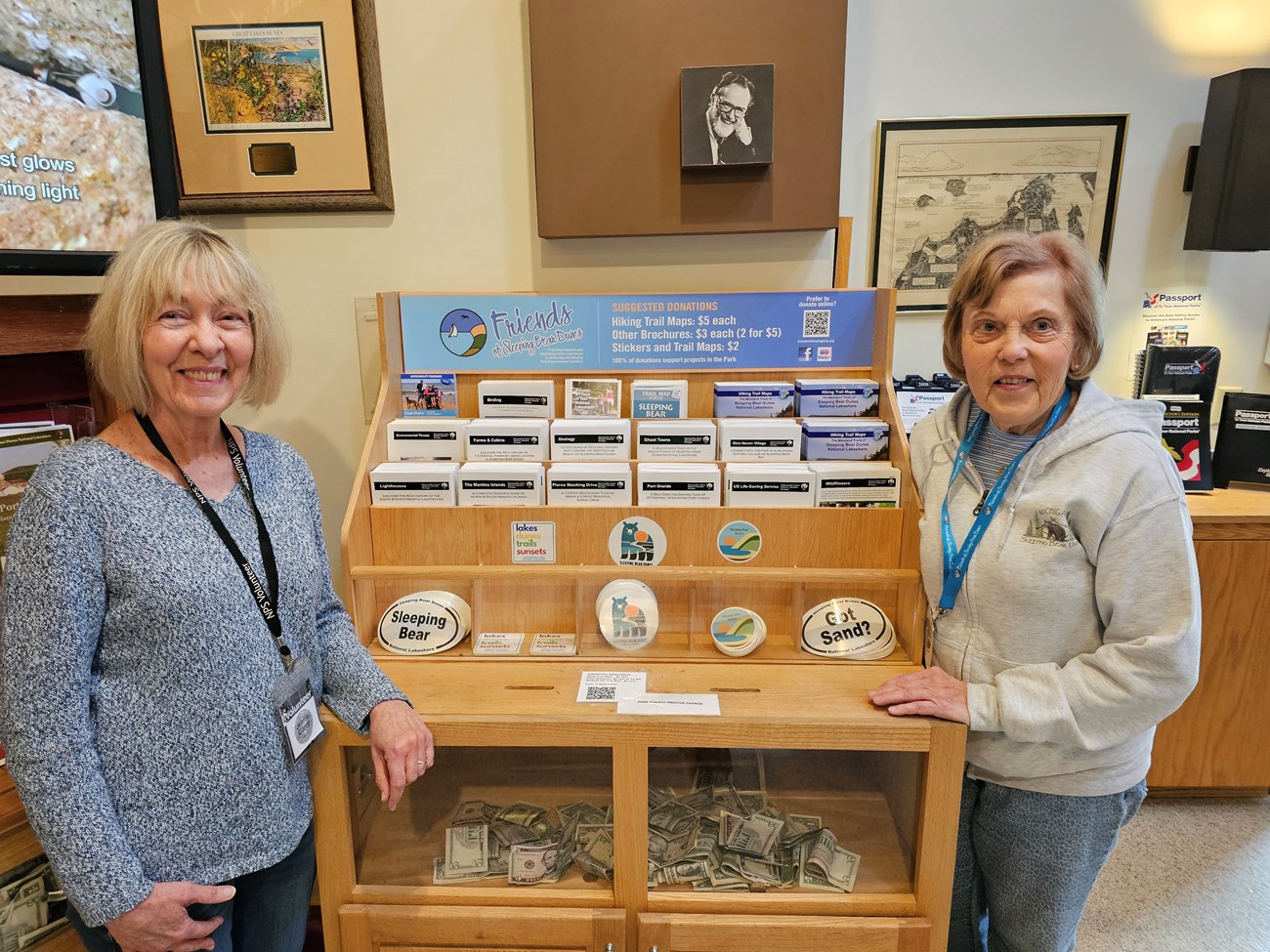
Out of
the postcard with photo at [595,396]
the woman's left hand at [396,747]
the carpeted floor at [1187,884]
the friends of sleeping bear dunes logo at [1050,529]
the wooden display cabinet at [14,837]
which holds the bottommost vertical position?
the carpeted floor at [1187,884]

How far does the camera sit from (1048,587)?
48.1 inches

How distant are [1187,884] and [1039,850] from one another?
1.30 metres

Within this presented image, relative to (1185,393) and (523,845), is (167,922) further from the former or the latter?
(1185,393)

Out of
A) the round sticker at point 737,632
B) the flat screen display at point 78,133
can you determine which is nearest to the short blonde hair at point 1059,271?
the round sticker at point 737,632

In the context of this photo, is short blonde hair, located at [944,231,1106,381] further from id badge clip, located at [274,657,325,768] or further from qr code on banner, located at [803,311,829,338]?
id badge clip, located at [274,657,325,768]

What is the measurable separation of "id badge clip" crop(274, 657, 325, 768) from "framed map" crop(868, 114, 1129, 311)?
1.76 metres

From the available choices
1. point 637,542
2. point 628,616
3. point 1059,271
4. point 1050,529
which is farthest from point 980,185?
point 628,616

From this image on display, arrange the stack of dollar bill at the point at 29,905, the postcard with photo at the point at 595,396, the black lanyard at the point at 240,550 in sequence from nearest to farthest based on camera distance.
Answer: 1. the black lanyard at the point at 240,550
2. the stack of dollar bill at the point at 29,905
3. the postcard with photo at the point at 595,396

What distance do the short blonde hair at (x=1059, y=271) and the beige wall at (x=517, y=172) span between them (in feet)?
2.12

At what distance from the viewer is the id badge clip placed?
45.7 inches

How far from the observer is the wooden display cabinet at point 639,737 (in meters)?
1.33

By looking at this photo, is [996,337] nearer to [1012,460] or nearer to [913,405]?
[1012,460]

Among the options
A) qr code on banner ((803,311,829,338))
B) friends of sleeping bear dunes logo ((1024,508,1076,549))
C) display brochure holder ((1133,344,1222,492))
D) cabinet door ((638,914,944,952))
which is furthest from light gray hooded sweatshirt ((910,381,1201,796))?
display brochure holder ((1133,344,1222,492))

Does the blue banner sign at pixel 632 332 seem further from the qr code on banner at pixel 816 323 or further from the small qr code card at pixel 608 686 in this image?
the small qr code card at pixel 608 686
